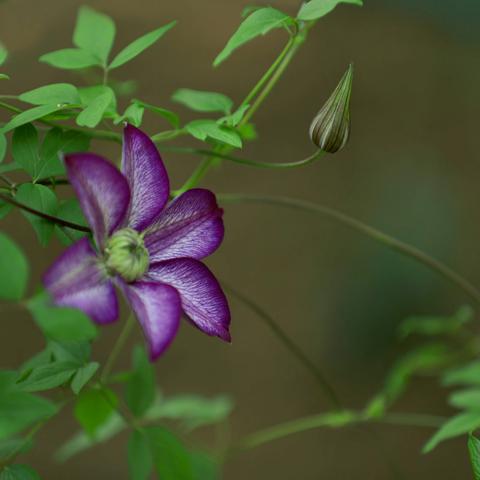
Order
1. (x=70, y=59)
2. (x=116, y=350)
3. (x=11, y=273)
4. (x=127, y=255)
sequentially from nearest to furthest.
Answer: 1. (x=11, y=273)
2. (x=127, y=255)
3. (x=70, y=59)
4. (x=116, y=350)

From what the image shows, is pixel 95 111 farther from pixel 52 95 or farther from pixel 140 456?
pixel 140 456

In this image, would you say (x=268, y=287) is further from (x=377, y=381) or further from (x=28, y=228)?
(x=28, y=228)

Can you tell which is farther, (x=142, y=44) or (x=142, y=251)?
(x=142, y=44)

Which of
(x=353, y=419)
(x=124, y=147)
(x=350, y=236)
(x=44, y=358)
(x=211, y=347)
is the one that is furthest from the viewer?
(x=350, y=236)

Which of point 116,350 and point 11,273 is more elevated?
point 11,273

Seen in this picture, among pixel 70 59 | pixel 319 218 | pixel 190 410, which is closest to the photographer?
pixel 70 59

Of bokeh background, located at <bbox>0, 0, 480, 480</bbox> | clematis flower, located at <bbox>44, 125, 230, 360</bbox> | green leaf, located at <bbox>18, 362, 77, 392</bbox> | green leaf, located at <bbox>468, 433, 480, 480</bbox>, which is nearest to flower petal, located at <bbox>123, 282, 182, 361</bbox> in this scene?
clematis flower, located at <bbox>44, 125, 230, 360</bbox>

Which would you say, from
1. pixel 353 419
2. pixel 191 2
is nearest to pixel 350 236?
pixel 191 2

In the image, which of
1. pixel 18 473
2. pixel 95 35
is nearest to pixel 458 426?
pixel 18 473
